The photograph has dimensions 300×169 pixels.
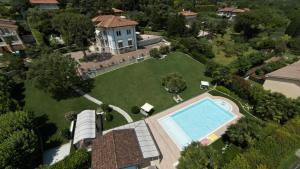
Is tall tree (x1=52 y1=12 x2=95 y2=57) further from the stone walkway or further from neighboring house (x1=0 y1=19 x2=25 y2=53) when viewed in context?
neighboring house (x1=0 y1=19 x2=25 y2=53)

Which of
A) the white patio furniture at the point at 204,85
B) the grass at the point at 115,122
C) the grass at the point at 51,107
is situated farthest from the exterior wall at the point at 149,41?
the grass at the point at 115,122

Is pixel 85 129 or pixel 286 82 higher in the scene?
pixel 286 82

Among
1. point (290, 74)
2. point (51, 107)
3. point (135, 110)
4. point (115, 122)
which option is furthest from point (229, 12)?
point (51, 107)

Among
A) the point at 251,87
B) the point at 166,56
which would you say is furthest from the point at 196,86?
the point at 166,56

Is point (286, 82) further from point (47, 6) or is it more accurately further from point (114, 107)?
point (47, 6)

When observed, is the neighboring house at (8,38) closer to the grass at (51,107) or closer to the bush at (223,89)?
the grass at (51,107)

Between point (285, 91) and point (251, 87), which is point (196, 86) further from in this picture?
point (285, 91)
